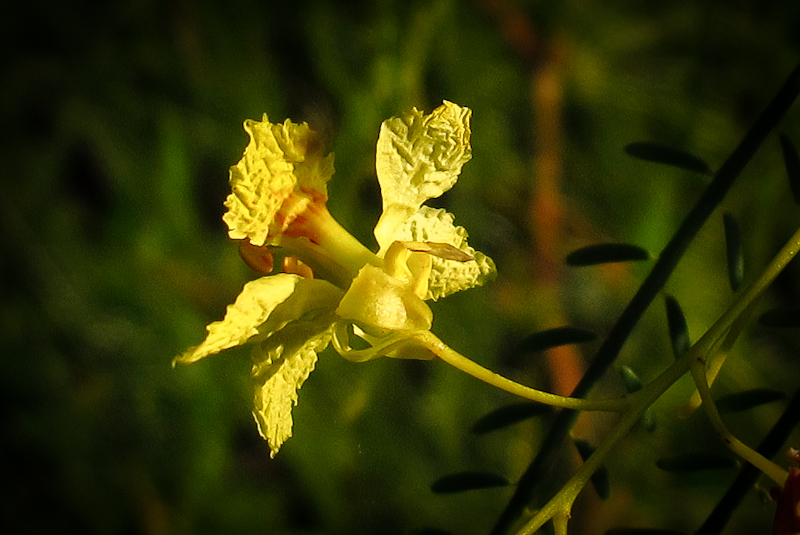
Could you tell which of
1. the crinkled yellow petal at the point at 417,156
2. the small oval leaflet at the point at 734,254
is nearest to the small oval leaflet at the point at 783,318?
the small oval leaflet at the point at 734,254

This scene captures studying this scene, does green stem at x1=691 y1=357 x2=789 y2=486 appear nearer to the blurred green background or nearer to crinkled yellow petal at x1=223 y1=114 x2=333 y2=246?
crinkled yellow petal at x1=223 y1=114 x2=333 y2=246

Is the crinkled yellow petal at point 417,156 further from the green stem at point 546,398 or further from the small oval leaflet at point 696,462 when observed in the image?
the small oval leaflet at point 696,462

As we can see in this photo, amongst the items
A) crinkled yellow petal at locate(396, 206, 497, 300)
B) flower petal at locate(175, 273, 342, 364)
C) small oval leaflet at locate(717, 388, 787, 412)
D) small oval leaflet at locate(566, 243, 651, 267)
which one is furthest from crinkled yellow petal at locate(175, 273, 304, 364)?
small oval leaflet at locate(717, 388, 787, 412)

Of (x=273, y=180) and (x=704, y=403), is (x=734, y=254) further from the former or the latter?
(x=273, y=180)

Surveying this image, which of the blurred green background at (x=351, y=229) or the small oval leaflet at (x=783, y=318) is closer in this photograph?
the small oval leaflet at (x=783, y=318)

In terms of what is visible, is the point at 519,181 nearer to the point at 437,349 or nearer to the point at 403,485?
the point at 403,485
